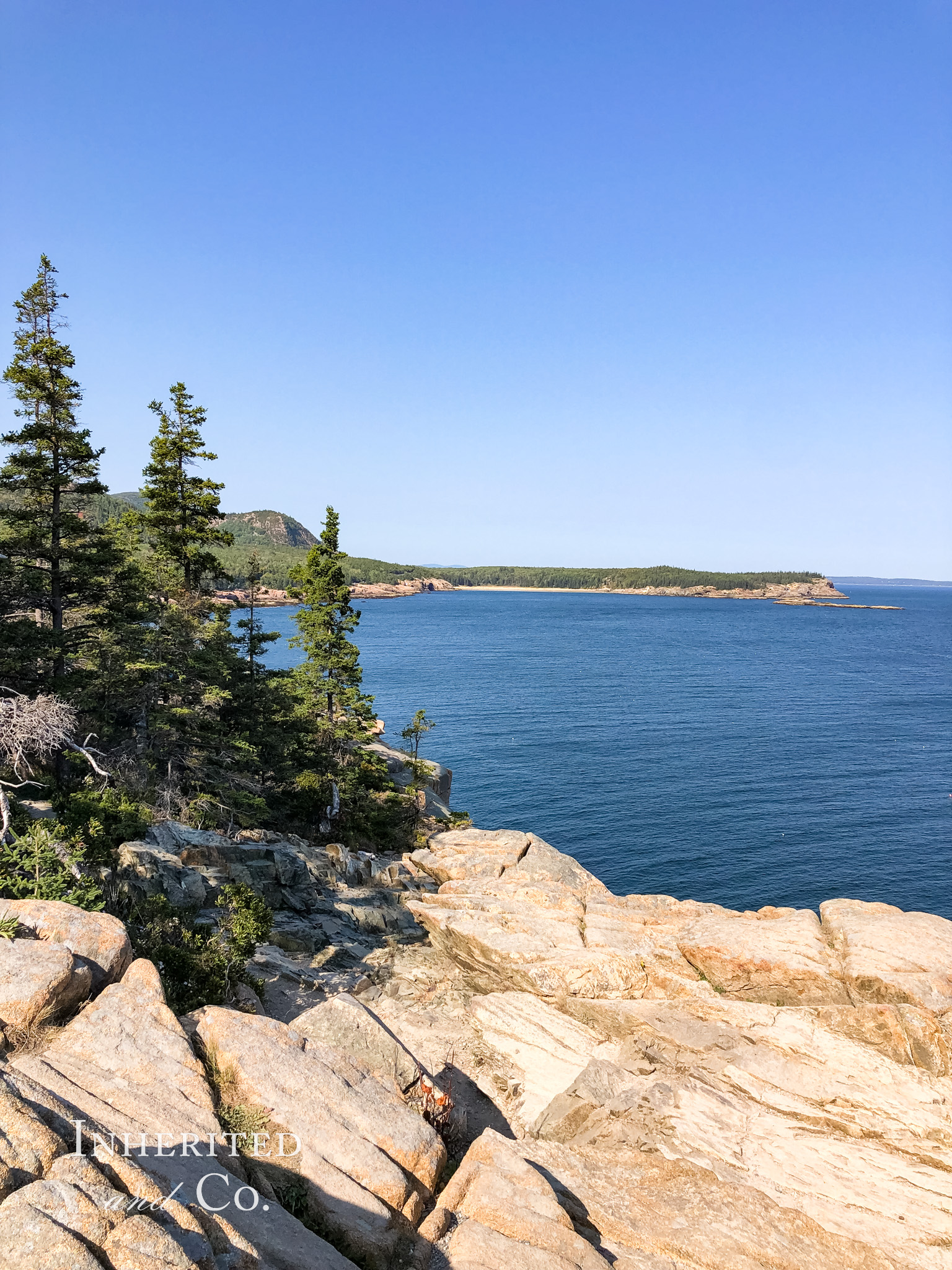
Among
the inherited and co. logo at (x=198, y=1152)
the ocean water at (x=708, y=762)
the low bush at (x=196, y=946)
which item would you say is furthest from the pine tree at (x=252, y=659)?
the inherited and co. logo at (x=198, y=1152)

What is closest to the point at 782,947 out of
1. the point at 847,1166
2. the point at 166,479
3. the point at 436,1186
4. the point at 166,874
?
the point at 847,1166

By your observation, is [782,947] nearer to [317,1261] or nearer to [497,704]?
[317,1261]

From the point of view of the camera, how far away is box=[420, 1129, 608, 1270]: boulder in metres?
10.4

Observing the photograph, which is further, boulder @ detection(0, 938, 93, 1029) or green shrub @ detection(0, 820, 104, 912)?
green shrub @ detection(0, 820, 104, 912)

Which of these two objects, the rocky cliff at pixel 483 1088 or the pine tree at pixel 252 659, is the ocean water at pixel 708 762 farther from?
the pine tree at pixel 252 659

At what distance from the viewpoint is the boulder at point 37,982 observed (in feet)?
36.7

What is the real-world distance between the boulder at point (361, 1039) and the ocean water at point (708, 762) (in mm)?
30901

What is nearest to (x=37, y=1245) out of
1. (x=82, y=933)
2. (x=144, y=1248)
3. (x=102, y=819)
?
(x=144, y=1248)

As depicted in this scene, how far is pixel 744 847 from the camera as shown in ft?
160

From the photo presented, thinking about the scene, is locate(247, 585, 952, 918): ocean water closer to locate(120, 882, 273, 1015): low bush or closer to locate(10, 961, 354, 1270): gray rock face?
locate(120, 882, 273, 1015): low bush

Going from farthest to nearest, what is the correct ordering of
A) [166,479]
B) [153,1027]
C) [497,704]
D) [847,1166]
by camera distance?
[497,704]
[166,479]
[847,1166]
[153,1027]

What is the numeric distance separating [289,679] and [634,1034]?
28453 mm

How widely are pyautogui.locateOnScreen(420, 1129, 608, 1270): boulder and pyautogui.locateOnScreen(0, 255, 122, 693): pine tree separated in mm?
21410

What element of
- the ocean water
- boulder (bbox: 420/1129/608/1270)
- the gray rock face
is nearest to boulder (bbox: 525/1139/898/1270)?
boulder (bbox: 420/1129/608/1270)
